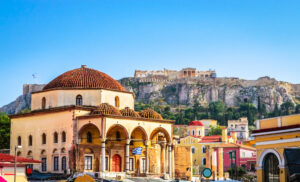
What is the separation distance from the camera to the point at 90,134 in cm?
5319

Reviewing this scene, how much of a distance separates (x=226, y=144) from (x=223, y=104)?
88730 millimetres

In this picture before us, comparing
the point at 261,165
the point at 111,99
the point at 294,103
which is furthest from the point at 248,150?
the point at 294,103

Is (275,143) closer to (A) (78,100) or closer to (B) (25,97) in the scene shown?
(A) (78,100)

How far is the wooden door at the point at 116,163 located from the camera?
54.8 m

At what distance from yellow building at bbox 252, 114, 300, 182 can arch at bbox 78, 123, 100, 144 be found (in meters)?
21.6

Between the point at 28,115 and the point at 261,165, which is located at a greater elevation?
the point at 28,115

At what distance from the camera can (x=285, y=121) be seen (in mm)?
32375

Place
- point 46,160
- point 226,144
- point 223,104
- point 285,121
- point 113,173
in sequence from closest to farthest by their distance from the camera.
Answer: point 285,121, point 113,173, point 46,160, point 226,144, point 223,104

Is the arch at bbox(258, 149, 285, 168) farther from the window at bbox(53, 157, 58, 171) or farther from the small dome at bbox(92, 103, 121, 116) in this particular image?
the window at bbox(53, 157, 58, 171)

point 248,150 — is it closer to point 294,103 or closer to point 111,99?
point 111,99

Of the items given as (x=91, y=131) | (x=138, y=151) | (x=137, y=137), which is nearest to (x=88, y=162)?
(x=91, y=131)

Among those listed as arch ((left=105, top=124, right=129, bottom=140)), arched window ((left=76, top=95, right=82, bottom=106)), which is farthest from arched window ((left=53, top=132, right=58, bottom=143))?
arch ((left=105, top=124, right=129, bottom=140))

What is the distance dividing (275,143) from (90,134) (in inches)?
954

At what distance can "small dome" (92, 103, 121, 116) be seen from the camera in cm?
5138
